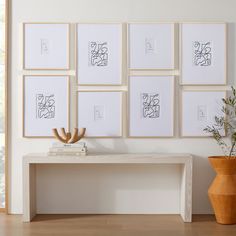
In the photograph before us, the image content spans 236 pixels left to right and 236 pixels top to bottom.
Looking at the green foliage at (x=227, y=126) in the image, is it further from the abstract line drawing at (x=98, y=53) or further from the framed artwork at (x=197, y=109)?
the abstract line drawing at (x=98, y=53)

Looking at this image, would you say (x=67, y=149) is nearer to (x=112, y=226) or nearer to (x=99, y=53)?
(x=112, y=226)

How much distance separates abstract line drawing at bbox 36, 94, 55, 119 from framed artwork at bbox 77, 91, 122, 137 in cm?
27

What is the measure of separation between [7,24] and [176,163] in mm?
2181

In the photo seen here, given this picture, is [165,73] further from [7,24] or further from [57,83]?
[7,24]

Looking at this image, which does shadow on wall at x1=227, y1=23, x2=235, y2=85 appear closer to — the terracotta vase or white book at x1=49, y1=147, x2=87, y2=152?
the terracotta vase

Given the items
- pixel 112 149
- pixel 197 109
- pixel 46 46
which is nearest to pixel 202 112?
pixel 197 109

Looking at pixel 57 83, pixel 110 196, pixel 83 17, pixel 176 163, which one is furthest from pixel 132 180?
pixel 83 17

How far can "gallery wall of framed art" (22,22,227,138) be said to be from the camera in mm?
4590

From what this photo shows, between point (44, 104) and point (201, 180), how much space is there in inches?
69.8

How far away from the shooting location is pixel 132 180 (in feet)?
15.2

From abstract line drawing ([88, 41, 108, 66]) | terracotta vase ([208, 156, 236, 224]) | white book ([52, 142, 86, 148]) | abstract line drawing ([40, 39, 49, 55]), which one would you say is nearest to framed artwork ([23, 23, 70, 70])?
abstract line drawing ([40, 39, 49, 55])

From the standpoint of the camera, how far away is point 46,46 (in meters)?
4.60

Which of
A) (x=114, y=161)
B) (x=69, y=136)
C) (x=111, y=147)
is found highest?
(x=69, y=136)

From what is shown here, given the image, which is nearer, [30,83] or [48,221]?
[48,221]
